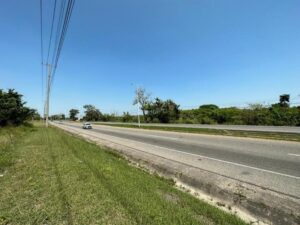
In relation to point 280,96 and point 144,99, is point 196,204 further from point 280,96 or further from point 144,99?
point 144,99

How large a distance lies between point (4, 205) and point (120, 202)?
2.48m

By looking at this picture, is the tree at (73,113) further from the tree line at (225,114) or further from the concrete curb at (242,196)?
the concrete curb at (242,196)

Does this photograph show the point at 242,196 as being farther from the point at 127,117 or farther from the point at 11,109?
the point at 127,117

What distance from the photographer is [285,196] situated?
5.09 metres

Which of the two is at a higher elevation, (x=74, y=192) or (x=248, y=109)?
(x=248, y=109)

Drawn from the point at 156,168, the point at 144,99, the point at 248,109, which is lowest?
the point at 156,168

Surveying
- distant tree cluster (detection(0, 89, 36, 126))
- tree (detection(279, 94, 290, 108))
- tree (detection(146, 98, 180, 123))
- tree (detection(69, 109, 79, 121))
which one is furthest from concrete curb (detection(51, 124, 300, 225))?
tree (detection(69, 109, 79, 121))

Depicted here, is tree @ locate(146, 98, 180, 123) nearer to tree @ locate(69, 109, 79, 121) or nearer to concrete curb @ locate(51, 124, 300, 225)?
concrete curb @ locate(51, 124, 300, 225)

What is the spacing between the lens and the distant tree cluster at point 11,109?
3119cm

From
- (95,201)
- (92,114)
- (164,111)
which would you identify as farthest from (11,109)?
(92,114)

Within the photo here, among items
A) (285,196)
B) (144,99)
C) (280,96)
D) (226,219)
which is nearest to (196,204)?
(226,219)

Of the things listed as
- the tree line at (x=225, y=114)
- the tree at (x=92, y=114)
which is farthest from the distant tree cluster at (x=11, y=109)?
the tree at (x=92, y=114)

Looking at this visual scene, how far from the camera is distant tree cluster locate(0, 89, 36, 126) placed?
31.2 meters

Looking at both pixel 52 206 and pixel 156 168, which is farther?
pixel 156 168
